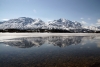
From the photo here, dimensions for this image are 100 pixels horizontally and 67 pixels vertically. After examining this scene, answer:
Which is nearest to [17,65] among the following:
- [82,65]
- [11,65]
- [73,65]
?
[11,65]

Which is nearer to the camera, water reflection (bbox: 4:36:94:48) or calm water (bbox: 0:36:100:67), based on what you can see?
calm water (bbox: 0:36:100:67)

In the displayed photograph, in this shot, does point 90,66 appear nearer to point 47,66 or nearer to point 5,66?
point 47,66

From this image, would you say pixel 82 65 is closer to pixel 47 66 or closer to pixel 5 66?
pixel 47 66

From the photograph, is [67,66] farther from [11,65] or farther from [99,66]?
[11,65]

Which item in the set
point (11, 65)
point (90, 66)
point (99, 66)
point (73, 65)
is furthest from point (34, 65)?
point (99, 66)

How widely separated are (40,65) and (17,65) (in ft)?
11.9

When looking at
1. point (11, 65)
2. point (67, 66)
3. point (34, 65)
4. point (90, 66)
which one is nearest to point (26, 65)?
point (34, 65)

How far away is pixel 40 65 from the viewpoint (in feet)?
54.7

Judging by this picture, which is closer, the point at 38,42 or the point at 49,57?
the point at 49,57

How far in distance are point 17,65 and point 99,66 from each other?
41.8ft

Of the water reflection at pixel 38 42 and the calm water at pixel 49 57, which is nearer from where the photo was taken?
the calm water at pixel 49 57

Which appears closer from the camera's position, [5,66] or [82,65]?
[5,66]

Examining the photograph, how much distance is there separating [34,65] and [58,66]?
3.82 meters

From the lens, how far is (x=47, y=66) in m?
16.2
